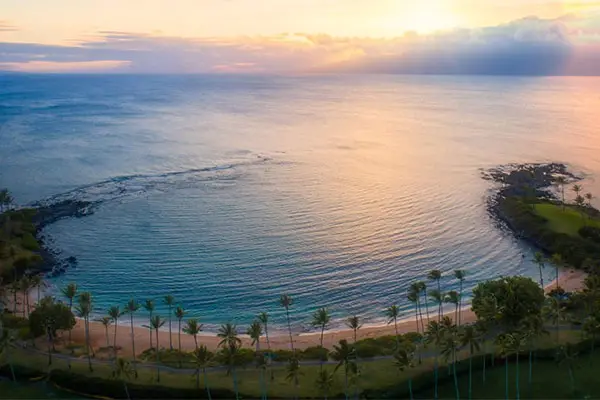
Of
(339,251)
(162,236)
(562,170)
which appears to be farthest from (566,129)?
(162,236)

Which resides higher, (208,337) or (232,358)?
(232,358)

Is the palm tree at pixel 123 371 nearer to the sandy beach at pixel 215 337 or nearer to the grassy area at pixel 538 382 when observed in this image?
the sandy beach at pixel 215 337

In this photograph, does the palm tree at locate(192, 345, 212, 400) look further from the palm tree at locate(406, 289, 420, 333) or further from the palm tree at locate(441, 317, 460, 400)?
the palm tree at locate(406, 289, 420, 333)

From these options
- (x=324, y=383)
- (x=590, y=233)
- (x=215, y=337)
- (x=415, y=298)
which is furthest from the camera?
(x=590, y=233)

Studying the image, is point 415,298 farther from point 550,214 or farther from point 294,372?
point 550,214

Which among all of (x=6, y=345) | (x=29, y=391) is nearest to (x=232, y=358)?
(x=29, y=391)

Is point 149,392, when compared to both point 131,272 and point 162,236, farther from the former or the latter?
point 162,236
